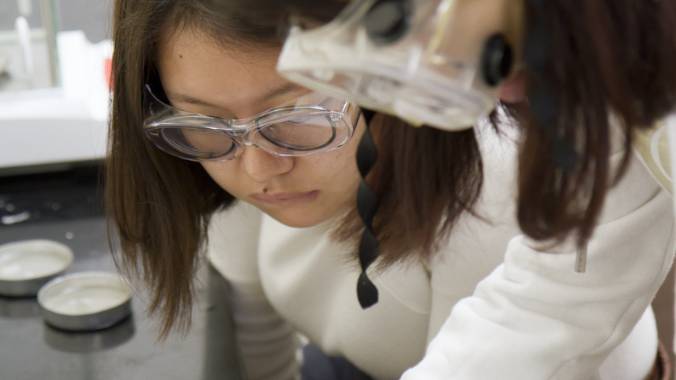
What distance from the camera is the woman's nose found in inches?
37.0

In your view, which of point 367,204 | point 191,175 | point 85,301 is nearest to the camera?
point 367,204

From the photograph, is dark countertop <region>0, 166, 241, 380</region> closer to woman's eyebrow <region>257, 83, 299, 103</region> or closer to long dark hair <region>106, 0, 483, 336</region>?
long dark hair <region>106, 0, 483, 336</region>

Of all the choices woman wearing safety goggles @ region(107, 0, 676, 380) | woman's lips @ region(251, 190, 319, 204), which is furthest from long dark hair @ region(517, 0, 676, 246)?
woman's lips @ region(251, 190, 319, 204)

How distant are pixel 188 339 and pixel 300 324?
0.27m

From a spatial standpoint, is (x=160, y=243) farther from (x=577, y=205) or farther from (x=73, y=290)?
(x=577, y=205)

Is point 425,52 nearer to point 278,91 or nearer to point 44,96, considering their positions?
point 278,91

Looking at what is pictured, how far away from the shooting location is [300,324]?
55.4 inches

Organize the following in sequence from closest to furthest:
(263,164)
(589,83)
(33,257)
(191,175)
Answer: (589,83)
(263,164)
(191,175)
(33,257)

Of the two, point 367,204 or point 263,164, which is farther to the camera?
point 263,164

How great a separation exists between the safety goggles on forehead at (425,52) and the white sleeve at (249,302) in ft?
2.73

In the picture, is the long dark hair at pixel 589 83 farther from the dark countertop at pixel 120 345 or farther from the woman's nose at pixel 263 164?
the dark countertop at pixel 120 345

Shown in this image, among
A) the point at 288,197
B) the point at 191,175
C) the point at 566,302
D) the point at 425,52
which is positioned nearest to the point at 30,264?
the point at 191,175

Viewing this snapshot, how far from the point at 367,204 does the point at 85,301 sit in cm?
59

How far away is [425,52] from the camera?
19.3 inches
